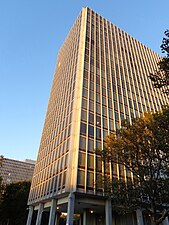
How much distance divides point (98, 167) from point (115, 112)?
11.3 meters

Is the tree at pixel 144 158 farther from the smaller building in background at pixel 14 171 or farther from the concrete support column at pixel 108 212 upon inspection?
the smaller building in background at pixel 14 171

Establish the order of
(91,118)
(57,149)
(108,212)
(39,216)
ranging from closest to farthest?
(108,212), (91,118), (57,149), (39,216)

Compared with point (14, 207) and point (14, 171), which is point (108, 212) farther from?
point (14, 171)

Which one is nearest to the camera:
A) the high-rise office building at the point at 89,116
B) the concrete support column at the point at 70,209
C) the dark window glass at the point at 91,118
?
the concrete support column at the point at 70,209

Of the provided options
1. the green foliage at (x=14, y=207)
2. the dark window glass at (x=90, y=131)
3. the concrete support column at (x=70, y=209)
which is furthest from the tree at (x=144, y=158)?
the green foliage at (x=14, y=207)

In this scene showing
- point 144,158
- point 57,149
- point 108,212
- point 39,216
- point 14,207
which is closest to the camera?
point 144,158

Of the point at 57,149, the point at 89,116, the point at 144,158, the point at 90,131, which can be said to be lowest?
the point at 144,158

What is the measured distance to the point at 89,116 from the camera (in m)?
29.4

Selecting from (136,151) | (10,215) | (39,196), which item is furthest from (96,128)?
(10,215)

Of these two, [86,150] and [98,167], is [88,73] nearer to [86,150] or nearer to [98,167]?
[86,150]

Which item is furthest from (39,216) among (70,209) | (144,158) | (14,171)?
(14,171)

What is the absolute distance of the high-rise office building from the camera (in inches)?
960

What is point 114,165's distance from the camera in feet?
88.1

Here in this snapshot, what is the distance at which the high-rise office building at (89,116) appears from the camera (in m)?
24.4
